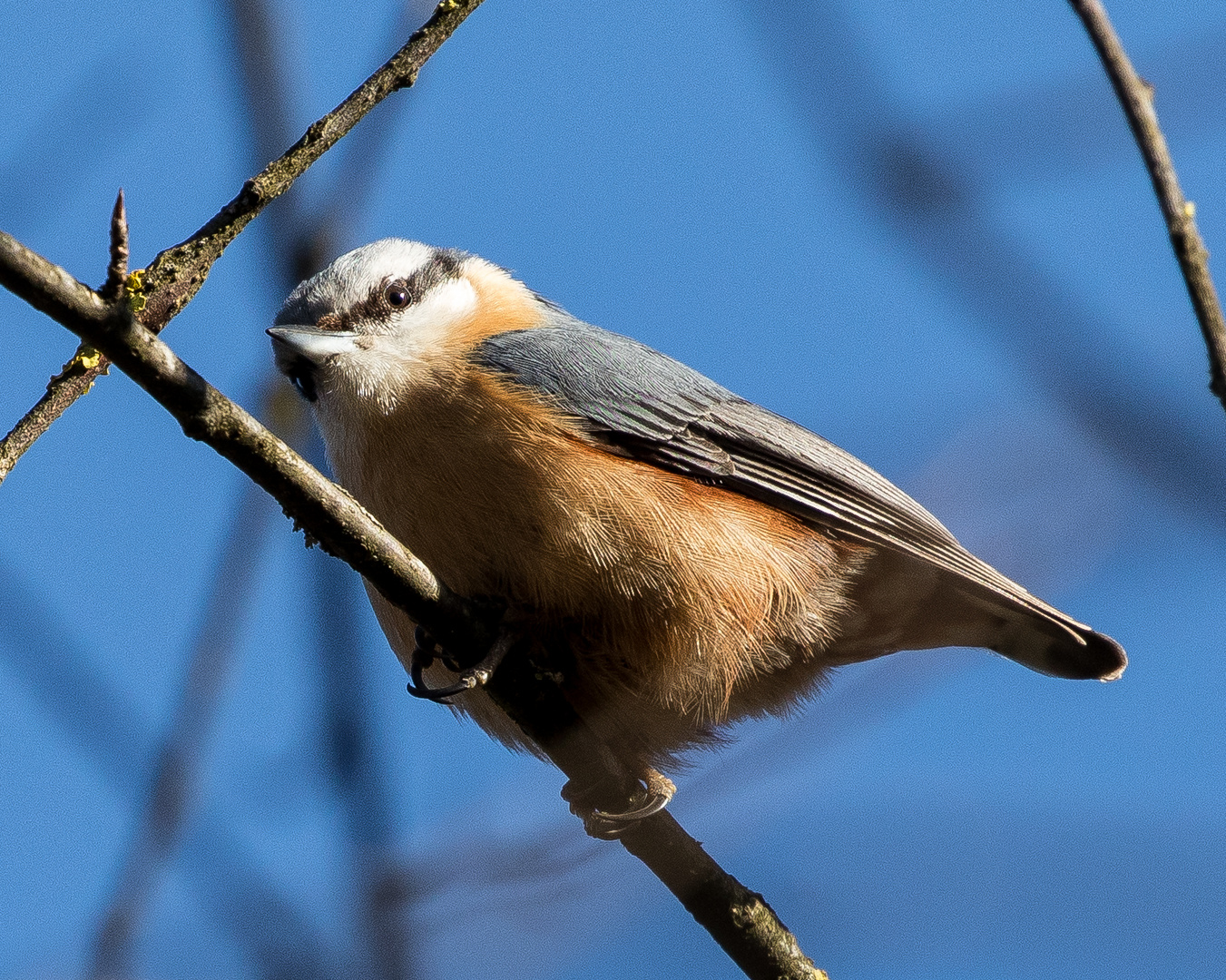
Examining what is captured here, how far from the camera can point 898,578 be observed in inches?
171

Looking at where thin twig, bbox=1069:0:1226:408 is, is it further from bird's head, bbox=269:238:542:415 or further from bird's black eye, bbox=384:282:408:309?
bird's black eye, bbox=384:282:408:309

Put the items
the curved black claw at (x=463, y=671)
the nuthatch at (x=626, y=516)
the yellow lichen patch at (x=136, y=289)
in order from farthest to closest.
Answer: the nuthatch at (x=626, y=516) → the curved black claw at (x=463, y=671) → the yellow lichen patch at (x=136, y=289)

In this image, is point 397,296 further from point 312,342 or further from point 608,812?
point 608,812

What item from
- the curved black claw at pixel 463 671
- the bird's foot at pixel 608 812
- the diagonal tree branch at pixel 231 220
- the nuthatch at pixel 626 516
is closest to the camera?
the diagonal tree branch at pixel 231 220

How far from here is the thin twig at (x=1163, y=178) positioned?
190 centimetres

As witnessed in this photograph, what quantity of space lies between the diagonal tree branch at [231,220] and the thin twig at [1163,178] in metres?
1.60

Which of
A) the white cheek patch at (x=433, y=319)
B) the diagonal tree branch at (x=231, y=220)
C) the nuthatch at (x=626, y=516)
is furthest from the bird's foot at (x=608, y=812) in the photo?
the diagonal tree branch at (x=231, y=220)

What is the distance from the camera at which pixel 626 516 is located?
3705 mm

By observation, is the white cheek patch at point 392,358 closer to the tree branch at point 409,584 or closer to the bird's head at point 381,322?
the bird's head at point 381,322

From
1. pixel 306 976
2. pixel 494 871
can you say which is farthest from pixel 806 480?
pixel 306 976

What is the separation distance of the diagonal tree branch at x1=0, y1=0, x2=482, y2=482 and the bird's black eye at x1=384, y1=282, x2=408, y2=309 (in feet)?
4.39

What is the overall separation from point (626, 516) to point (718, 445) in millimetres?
620

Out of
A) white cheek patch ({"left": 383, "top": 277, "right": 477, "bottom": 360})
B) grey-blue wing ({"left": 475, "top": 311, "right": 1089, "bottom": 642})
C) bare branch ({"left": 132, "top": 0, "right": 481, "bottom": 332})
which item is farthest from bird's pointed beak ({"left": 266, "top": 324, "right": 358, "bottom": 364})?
bare branch ({"left": 132, "top": 0, "right": 481, "bottom": 332})

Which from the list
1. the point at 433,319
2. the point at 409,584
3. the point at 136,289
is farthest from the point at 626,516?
the point at 136,289
